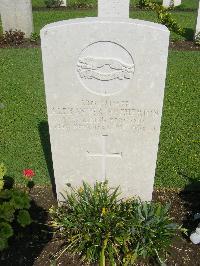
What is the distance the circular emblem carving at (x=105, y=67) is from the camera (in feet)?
11.8

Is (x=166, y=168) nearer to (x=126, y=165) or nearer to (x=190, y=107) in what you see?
(x=126, y=165)

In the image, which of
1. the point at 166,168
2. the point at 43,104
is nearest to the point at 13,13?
the point at 43,104

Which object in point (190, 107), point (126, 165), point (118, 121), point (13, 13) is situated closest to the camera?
point (118, 121)

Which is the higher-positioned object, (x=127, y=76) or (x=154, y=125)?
(x=127, y=76)

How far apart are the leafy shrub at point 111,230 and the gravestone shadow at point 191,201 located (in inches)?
15.3

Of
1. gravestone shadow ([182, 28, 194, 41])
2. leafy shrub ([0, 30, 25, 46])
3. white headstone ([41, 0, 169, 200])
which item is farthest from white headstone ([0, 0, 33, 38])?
white headstone ([41, 0, 169, 200])

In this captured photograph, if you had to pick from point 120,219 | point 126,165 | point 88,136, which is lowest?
point 120,219

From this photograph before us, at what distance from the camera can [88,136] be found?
4.21 m

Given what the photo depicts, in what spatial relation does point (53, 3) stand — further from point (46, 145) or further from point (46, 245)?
point (46, 245)

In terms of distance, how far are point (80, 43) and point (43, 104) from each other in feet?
14.7

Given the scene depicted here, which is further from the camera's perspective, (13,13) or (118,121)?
(13,13)

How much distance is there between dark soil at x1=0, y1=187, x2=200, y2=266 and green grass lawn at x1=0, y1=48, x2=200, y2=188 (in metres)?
0.61

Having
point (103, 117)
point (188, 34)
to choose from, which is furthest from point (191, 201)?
point (188, 34)

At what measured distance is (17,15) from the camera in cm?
1191
